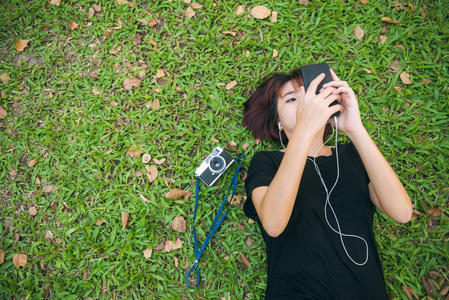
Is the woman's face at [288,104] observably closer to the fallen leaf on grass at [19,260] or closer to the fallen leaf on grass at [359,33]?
the fallen leaf on grass at [359,33]

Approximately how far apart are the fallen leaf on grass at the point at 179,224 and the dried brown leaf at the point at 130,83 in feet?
5.15

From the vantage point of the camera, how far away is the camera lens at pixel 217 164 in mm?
2703

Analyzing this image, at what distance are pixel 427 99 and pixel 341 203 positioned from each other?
68.4 inches

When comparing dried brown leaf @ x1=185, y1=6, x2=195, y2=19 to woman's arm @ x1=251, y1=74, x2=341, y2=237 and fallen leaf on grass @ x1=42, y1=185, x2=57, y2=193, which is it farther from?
fallen leaf on grass @ x1=42, y1=185, x2=57, y2=193

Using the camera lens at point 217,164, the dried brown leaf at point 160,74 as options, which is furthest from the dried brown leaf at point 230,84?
the camera lens at point 217,164

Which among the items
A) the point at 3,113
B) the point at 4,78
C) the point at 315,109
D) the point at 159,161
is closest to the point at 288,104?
the point at 315,109

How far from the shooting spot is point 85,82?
10.3 feet

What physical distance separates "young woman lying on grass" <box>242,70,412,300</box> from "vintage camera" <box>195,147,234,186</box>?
0.49 metres

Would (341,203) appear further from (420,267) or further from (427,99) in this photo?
(427,99)

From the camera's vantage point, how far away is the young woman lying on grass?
71.6 inches

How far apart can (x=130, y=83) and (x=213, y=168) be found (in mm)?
1416

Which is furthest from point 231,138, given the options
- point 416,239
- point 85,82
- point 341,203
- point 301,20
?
point 416,239

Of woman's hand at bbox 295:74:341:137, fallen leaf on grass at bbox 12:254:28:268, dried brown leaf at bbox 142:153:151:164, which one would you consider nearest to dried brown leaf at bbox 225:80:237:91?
dried brown leaf at bbox 142:153:151:164

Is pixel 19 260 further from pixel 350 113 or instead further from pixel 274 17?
pixel 274 17
